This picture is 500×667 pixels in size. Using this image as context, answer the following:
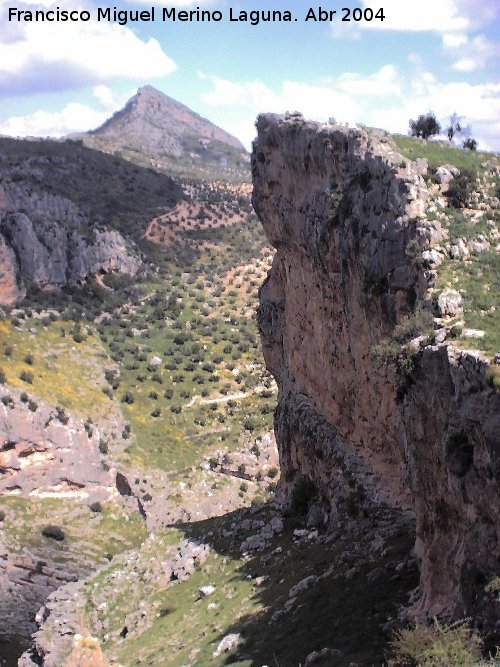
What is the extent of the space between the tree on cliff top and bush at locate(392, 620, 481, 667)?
2398cm

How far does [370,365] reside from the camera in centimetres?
2512

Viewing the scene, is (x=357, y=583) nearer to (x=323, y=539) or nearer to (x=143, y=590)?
(x=323, y=539)

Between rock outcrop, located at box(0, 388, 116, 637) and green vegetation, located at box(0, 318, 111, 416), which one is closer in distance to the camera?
rock outcrop, located at box(0, 388, 116, 637)

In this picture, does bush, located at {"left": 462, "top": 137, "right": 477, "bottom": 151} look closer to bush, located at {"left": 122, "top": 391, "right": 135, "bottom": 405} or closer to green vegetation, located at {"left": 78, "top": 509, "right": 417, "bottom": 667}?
green vegetation, located at {"left": 78, "top": 509, "right": 417, "bottom": 667}

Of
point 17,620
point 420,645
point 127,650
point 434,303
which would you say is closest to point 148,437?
point 17,620

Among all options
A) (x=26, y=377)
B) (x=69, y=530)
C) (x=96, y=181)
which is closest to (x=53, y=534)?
(x=69, y=530)

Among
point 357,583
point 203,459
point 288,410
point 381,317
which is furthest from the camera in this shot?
point 203,459

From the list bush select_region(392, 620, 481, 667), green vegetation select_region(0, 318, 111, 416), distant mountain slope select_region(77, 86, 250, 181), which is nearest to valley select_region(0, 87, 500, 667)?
green vegetation select_region(0, 318, 111, 416)

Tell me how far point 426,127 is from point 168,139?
132 m

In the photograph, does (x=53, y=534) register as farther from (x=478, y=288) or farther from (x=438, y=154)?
(x=478, y=288)

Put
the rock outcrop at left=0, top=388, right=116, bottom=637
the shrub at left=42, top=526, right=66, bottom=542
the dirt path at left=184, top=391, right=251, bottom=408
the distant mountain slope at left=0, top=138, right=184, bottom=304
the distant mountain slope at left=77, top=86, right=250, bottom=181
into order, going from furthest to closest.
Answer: the distant mountain slope at left=77, top=86, right=250, bottom=181 → the distant mountain slope at left=0, top=138, right=184, bottom=304 → the dirt path at left=184, top=391, right=251, bottom=408 → the rock outcrop at left=0, top=388, right=116, bottom=637 → the shrub at left=42, top=526, right=66, bottom=542

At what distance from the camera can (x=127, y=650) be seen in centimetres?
2550

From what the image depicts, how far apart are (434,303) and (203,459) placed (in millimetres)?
32968

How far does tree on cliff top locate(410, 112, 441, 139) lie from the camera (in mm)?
33250
